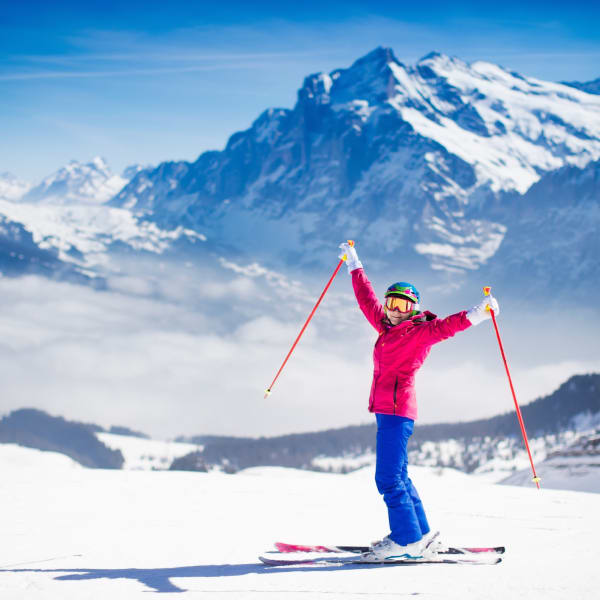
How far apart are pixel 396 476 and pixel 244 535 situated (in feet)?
8.59

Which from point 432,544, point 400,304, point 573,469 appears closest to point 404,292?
point 400,304

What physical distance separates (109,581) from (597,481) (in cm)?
8227

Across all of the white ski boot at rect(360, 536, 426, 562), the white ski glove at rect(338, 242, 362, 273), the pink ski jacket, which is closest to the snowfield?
the white ski boot at rect(360, 536, 426, 562)

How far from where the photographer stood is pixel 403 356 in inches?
293

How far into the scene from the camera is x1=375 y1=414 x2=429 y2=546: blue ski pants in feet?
23.7

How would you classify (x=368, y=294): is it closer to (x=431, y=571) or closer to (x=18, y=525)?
(x=431, y=571)

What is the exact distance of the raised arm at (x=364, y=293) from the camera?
26.4 feet

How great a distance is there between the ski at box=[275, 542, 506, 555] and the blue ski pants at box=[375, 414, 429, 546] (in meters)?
0.53

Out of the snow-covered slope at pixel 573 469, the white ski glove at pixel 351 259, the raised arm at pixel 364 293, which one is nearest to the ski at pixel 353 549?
the raised arm at pixel 364 293

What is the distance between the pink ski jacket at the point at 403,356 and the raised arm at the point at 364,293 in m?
0.35

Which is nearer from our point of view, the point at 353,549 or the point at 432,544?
the point at 432,544

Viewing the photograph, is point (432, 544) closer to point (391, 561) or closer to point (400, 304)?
point (391, 561)

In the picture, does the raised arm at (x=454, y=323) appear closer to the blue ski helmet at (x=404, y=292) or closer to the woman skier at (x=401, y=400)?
the woman skier at (x=401, y=400)

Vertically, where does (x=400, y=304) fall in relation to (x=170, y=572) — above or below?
above
